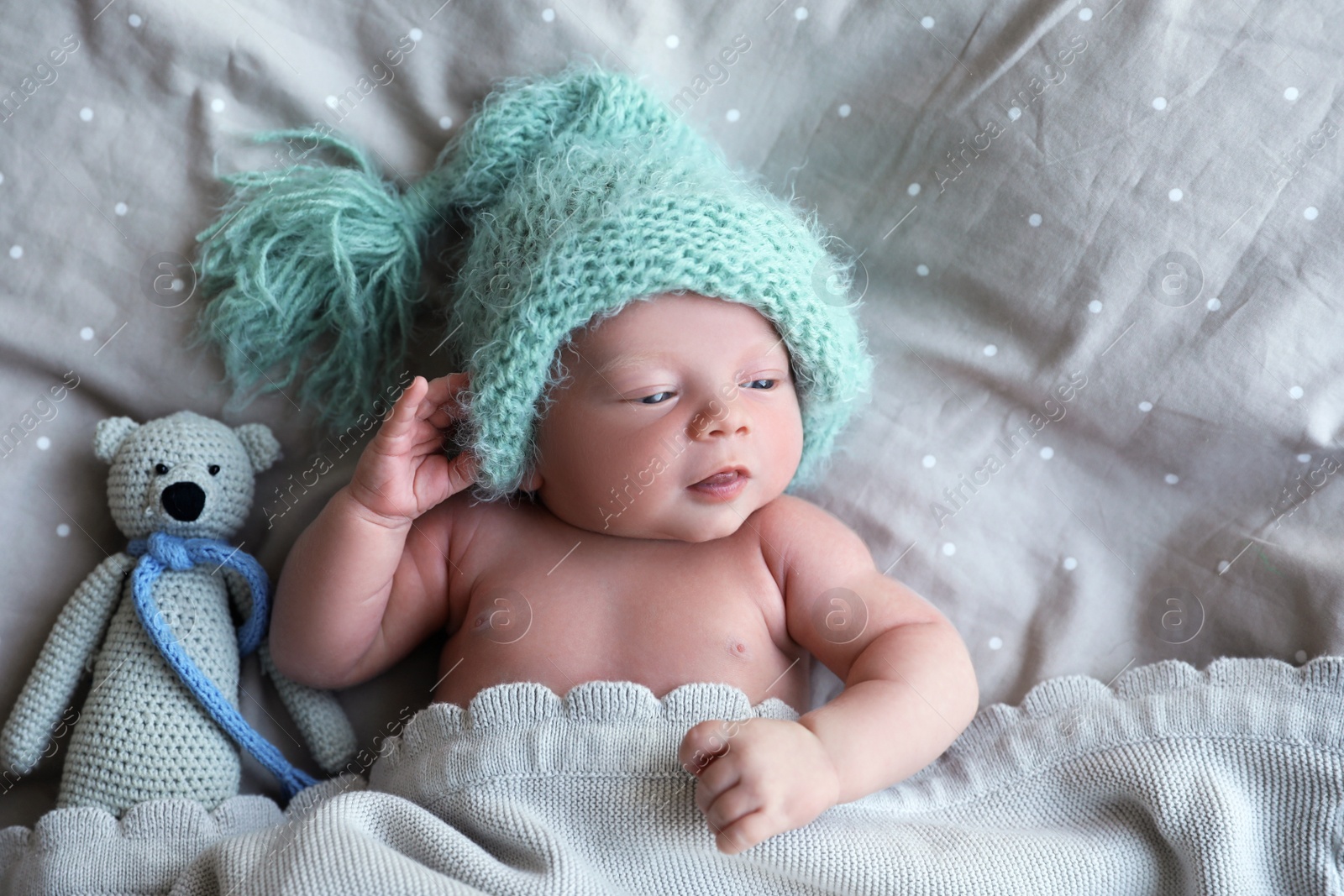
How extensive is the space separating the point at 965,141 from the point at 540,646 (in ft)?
3.01

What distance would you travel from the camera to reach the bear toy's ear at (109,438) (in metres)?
1.45

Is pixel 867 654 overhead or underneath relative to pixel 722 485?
underneath

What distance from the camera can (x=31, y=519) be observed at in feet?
Result: 4.88

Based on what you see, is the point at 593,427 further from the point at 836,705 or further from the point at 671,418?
the point at 836,705

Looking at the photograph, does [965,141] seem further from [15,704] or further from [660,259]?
[15,704]

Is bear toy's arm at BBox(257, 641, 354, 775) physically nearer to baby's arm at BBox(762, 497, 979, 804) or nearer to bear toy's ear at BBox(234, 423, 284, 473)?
bear toy's ear at BBox(234, 423, 284, 473)

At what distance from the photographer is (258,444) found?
150cm

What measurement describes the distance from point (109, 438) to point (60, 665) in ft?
1.01

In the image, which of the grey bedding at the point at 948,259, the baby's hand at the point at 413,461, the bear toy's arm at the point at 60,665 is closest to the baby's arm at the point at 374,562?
the baby's hand at the point at 413,461

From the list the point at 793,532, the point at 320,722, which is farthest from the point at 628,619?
the point at 320,722

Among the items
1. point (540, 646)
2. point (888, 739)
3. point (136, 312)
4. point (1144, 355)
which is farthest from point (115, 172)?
point (1144, 355)

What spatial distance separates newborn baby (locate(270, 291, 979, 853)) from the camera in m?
1.31

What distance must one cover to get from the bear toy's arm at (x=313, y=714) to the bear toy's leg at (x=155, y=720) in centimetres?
6

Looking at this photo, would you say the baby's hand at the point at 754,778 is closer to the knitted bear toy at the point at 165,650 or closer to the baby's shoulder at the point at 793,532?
the baby's shoulder at the point at 793,532
